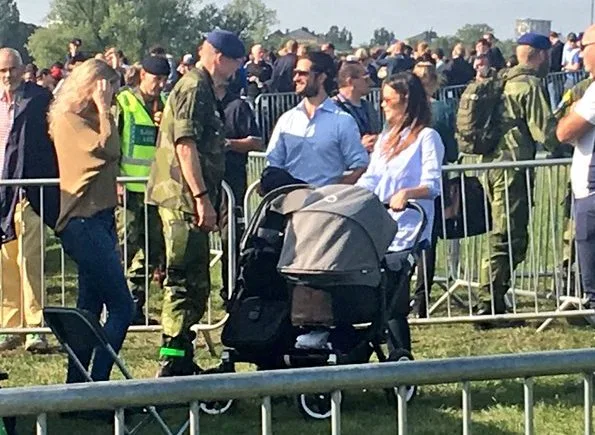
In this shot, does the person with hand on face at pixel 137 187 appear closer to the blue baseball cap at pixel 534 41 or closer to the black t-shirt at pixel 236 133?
the black t-shirt at pixel 236 133

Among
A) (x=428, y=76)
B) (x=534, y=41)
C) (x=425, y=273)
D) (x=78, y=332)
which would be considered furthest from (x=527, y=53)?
(x=78, y=332)

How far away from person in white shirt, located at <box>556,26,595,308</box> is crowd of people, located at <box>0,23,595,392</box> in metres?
0.02

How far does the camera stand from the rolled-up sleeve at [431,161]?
6.77m

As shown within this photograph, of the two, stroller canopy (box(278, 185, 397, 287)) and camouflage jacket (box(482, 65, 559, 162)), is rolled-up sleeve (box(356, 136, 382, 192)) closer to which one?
stroller canopy (box(278, 185, 397, 287))

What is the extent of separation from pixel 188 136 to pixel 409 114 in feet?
4.02

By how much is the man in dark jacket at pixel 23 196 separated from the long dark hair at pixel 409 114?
83.6 inches

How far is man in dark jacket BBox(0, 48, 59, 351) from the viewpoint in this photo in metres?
7.93

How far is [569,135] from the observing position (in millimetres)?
6262

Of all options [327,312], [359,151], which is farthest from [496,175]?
[327,312]

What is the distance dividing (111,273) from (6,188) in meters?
1.95

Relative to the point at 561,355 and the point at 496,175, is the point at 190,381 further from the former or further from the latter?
the point at 496,175

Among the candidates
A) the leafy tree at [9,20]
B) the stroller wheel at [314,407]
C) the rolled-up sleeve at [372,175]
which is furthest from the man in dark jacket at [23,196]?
the leafy tree at [9,20]

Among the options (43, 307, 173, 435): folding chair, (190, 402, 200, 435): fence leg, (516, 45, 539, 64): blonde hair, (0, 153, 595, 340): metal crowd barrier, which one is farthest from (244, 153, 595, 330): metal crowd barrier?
(190, 402, 200, 435): fence leg

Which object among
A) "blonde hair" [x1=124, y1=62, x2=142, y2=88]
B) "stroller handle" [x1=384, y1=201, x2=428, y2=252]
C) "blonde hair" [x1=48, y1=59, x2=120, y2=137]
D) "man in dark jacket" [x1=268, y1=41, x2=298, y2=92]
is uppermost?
"man in dark jacket" [x1=268, y1=41, x2=298, y2=92]
